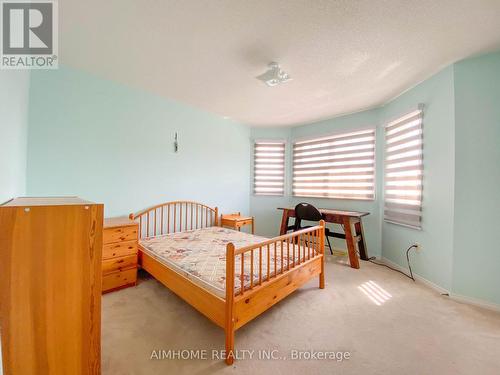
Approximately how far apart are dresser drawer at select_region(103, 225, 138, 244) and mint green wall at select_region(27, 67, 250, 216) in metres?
0.51

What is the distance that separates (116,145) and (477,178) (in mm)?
4034

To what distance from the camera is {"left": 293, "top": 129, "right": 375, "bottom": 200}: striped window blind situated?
3369 mm

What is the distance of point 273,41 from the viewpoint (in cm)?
175

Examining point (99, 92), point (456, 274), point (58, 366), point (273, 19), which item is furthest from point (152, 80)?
point (456, 274)

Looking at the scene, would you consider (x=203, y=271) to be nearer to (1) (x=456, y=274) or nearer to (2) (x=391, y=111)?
(1) (x=456, y=274)

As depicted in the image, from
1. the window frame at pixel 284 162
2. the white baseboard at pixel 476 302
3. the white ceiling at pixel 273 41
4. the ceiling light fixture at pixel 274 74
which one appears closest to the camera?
the white ceiling at pixel 273 41

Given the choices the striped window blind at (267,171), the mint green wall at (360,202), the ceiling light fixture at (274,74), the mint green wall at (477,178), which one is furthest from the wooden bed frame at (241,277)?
the striped window blind at (267,171)

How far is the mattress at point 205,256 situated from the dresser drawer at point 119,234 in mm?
217

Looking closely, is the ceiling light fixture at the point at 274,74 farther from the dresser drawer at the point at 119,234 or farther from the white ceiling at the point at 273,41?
the dresser drawer at the point at 119,234

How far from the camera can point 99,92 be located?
2.44m

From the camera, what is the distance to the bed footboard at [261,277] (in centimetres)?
135

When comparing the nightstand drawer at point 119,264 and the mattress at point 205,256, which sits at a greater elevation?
the mattress at point 205,256

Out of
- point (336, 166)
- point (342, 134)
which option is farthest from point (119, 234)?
point (342, 134)

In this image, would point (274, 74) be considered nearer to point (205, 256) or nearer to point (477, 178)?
point (205, 256)
